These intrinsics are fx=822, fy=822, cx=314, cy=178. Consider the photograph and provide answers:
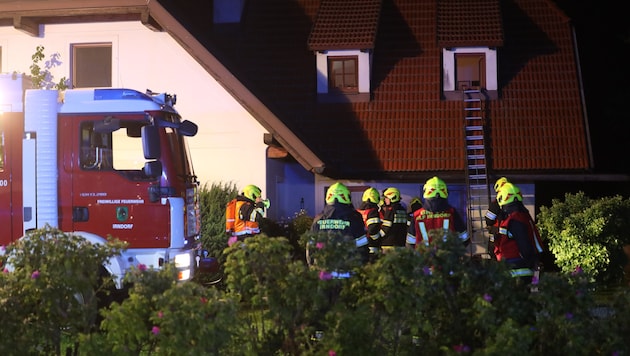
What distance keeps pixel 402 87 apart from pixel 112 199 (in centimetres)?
964

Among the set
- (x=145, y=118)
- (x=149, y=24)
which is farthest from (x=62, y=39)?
(x=145, y=118)

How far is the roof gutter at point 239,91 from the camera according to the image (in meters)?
15.0

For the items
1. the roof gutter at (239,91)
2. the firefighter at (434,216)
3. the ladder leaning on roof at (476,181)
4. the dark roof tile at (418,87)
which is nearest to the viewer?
the firefighter at (434,216)

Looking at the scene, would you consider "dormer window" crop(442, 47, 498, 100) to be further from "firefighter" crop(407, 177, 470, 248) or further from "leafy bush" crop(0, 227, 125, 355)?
"leafy bush" crop(0, 227, 125, 355)

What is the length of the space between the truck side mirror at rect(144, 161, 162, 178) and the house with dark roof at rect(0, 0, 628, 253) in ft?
17.8

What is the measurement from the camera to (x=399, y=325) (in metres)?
6.41

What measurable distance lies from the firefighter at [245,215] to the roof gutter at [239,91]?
2.41 meters

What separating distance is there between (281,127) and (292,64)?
13.5 ft

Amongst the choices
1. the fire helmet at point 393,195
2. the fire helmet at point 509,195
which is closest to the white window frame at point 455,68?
the fire helmet at point 393,195

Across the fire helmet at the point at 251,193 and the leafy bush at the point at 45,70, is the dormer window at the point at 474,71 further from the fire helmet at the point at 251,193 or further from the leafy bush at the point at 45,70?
the leafy bush at the point at 45,70

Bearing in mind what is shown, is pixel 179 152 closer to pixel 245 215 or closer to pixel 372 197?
pixel 245 215

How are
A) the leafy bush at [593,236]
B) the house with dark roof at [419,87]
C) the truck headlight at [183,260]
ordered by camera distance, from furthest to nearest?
1. the house with dark roof at [419,87]
2. the leafy bush at [593,236]
3. the truck headlight at [183,260]

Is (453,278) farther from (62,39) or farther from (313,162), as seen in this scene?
(62,39)

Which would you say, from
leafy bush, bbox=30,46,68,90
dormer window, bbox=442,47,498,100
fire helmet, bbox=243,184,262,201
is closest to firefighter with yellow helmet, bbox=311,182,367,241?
fire helmet, bbox=243,184,262,201
